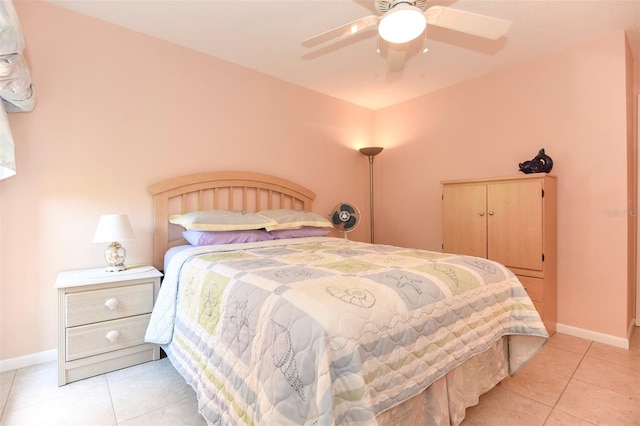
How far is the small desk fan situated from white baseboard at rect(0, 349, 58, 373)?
106 inches

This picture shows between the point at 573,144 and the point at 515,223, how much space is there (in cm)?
85

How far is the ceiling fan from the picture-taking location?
5.34 ft

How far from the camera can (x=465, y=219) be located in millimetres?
3055

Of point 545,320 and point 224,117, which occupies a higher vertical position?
point 224,117

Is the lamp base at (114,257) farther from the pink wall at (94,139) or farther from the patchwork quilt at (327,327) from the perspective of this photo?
the patchwork quilt at (327,327)

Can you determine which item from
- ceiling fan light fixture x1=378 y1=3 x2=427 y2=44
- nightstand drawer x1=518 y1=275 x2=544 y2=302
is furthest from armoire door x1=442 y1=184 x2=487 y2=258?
ceiling fan light fixture x1=378 y1=3 x2=427 y2=44

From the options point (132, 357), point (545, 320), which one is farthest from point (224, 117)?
point (545, 320)

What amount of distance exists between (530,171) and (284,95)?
8.29ft

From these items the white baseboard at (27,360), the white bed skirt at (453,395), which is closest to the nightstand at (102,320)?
the white baseboard at (27,360)

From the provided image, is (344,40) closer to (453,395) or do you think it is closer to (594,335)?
(453,395)

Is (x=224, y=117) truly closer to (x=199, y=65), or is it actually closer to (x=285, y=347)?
(x=199, y=65)

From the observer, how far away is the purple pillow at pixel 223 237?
235cm

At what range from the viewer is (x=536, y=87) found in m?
2.93

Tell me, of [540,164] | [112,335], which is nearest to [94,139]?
[112,335]
